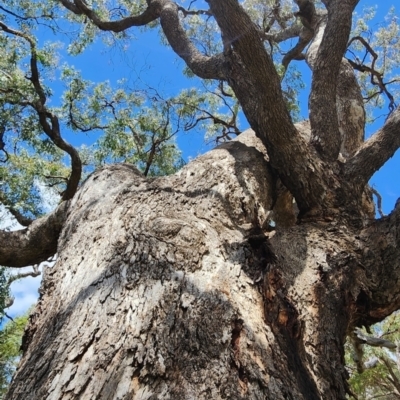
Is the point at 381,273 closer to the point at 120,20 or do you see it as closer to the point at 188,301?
the point at 188,301

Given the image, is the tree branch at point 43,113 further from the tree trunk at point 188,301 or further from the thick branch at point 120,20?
the tree trunk at point 188,301

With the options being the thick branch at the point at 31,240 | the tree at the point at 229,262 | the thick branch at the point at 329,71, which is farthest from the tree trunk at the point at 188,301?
the thick branch at the point at 329,71

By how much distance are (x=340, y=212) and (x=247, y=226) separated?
2.96 feet

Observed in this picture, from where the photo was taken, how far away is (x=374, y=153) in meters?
3.44

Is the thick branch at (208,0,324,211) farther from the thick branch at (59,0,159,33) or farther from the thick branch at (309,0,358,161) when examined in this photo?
the thick branch at (59,0,159,33)

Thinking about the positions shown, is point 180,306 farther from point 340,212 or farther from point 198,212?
→ point 340,212

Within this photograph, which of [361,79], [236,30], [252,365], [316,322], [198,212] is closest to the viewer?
[252,365]

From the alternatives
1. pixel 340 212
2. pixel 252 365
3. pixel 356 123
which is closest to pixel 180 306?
pixel 252 365

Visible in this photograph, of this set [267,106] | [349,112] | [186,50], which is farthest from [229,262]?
[349,112]

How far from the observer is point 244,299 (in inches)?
74.7

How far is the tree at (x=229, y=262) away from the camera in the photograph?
60.8 inches

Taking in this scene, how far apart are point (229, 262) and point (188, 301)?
393 millimetres

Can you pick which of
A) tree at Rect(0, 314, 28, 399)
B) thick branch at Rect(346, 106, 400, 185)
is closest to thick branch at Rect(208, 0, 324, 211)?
thick branch at Rect(346, 106, 400, 185)

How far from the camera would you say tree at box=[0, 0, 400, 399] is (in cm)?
154
